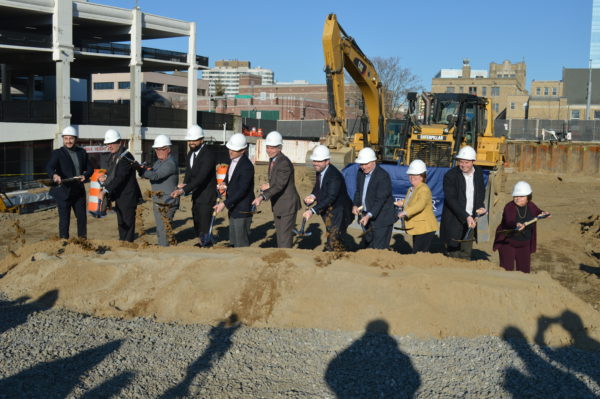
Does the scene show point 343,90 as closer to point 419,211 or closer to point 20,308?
point 419,211

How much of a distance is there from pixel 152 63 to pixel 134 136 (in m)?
5.07

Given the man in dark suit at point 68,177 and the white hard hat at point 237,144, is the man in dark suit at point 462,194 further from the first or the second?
the man in dark suit at point 68,177

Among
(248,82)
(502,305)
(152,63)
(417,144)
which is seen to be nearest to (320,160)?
(502,305)

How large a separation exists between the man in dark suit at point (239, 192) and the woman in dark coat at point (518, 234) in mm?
3370

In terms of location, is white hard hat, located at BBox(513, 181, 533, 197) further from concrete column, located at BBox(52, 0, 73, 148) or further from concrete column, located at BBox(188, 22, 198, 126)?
concrete column, located at BBox(188, 22, 198, 126)

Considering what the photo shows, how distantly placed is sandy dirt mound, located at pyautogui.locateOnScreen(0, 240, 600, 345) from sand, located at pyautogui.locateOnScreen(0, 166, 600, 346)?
0.01 metres

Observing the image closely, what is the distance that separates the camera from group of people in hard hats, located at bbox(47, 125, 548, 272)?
7.93 metres

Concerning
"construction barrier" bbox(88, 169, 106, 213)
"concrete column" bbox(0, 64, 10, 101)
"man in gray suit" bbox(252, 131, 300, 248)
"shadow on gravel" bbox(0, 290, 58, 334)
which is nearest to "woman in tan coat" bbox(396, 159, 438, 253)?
"man in gray suit" bbox(252, 131, 300, 248)

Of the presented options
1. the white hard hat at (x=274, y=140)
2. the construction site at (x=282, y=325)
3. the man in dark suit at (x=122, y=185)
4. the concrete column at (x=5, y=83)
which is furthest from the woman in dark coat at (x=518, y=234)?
the concrete column at (x=5, y=83)

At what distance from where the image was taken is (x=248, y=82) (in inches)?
5266

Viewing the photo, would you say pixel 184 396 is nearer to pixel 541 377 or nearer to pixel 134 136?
pixel 541 377

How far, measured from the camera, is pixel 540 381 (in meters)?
4.82

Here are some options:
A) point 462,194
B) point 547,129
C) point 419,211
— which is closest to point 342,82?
point 462,194

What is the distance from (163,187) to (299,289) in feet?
11.3
